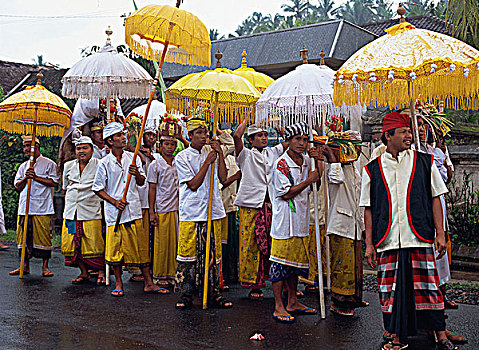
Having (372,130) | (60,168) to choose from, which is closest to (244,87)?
(60,168)

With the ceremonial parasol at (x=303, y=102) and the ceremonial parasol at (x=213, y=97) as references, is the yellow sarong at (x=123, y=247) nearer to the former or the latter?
the ceremonial parasol at (x=213, y=97)

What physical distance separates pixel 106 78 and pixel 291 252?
4.01m

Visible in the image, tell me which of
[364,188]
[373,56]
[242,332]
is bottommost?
[242,332]

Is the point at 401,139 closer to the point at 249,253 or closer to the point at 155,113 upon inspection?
the point at 249,253

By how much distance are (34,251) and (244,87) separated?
450cm

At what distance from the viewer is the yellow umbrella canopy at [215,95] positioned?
21.2 ft

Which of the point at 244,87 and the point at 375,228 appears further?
the point at 244,87

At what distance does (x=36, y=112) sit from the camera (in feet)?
28.0

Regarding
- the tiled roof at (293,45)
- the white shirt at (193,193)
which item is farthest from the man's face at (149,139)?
the tiled roof at (293,45)

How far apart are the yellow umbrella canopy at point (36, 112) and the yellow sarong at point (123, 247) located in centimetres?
237

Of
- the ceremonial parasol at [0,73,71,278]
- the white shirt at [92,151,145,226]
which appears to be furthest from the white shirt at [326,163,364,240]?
the ceremonial parasol at [0,73,71,278]

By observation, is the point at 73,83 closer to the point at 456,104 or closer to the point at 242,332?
the point at 242,332

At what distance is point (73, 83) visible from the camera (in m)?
8.20

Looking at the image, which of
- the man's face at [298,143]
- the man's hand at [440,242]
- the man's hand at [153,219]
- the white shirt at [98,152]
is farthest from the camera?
the white shirt at [98,152]
